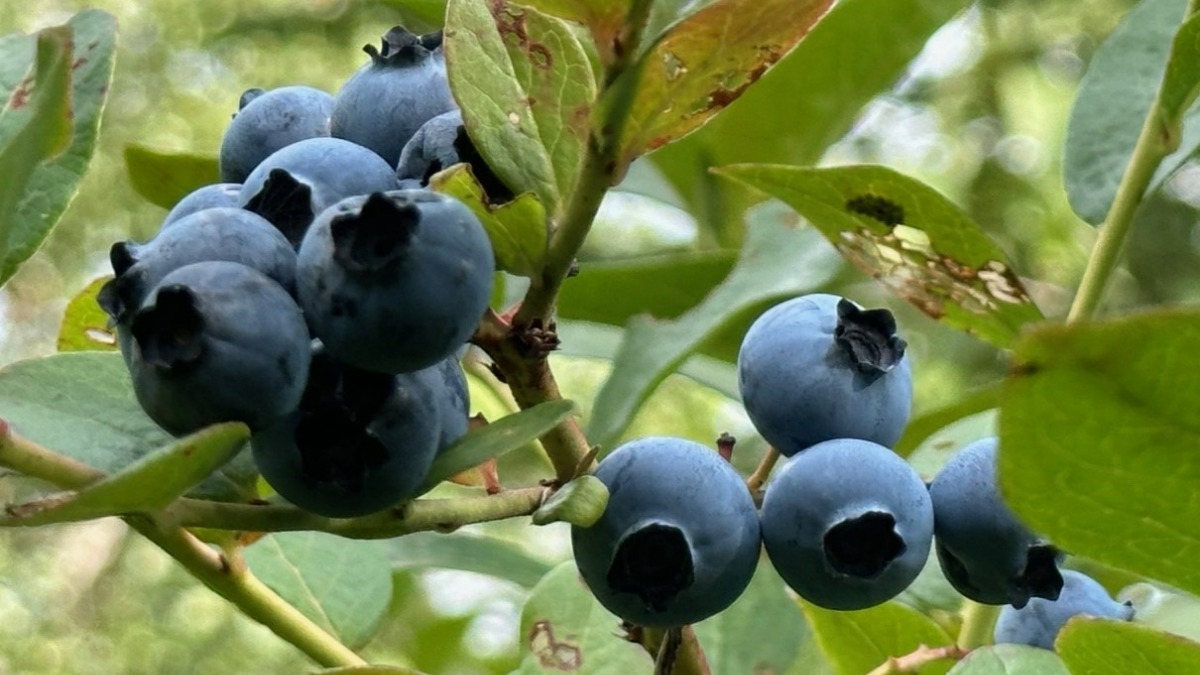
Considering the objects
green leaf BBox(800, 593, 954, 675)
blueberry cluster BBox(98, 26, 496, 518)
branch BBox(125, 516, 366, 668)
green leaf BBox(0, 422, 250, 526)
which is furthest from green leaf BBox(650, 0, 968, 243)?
green leaf BBox(0, 422, 250, 526)

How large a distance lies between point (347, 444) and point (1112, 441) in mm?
324

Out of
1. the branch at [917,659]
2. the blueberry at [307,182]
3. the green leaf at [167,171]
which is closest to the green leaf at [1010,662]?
the branch at [917,659]

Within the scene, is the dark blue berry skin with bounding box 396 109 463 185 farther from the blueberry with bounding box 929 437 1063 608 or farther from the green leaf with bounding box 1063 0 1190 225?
the green leaf with bounding box 1063 0 1190 225

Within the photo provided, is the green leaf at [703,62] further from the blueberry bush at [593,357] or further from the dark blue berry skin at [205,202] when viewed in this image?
the dark blue berry skin at [205,202]

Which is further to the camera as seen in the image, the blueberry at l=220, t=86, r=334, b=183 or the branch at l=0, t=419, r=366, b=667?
the blueberry at l=220, t=86, r=334, b=183

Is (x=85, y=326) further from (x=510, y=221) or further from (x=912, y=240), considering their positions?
(x=912, y=240)

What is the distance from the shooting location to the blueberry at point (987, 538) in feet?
2.51

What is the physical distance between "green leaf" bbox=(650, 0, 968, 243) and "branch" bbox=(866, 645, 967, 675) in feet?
2.01

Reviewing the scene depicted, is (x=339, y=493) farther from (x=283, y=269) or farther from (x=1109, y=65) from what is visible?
(x=1109, y=65)

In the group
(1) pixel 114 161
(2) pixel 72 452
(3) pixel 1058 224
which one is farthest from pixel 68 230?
(2) pixel 72 452

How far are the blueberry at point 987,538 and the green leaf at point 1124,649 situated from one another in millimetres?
86

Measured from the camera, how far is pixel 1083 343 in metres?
0.49

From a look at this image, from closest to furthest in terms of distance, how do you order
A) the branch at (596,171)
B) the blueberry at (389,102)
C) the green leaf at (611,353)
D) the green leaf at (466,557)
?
the branch at (596,171)
the blueberry at (389,102)
the green leaf at (611,353)
the green leaf at (466,557)

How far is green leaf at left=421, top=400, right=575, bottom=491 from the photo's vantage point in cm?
60
